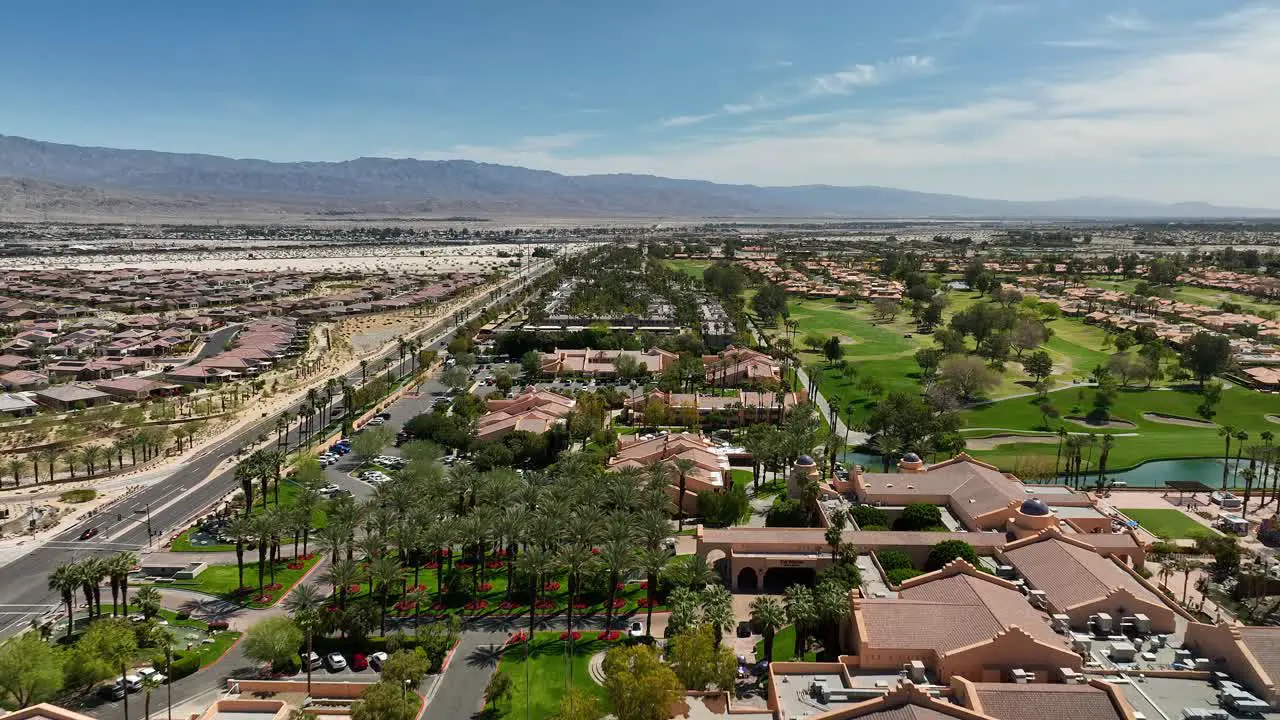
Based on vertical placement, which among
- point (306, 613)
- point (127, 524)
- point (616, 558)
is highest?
point (616, 558)

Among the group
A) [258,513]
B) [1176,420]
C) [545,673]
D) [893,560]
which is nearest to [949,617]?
[893,560]

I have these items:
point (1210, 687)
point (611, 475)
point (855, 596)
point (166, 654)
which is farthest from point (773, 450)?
point (166, 654)

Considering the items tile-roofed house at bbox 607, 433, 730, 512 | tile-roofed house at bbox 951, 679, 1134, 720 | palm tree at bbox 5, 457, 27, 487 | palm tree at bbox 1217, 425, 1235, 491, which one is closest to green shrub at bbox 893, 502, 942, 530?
tile-roofed house at bbox 607, 433, 730, 512

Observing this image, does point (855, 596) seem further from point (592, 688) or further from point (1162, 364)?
point (1162, 364)

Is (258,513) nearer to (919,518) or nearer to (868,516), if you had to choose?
(868,516)

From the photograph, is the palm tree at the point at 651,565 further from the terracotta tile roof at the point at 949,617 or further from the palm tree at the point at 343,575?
the palm tree at the point at 343,575

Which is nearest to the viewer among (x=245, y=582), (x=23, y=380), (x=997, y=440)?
(x=245, y=582)
